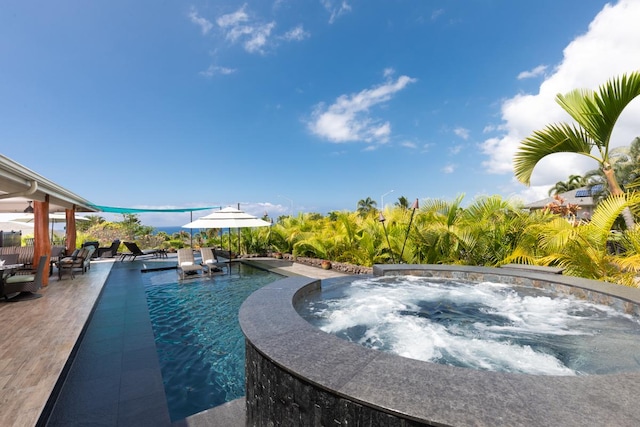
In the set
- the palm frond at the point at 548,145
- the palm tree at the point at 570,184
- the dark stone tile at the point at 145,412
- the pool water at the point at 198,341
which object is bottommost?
the pool water at the point at 198,341

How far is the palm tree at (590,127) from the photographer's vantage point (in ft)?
15.1

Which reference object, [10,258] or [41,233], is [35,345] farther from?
[10,258]

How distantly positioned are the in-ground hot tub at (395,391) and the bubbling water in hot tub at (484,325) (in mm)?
1129

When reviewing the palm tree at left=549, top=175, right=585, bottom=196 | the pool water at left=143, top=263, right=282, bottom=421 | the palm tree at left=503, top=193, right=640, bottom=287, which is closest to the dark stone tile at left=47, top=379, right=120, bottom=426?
the pool water at left=143, top=263, right=282, bottom=421

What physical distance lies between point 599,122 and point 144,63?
62.6 feet

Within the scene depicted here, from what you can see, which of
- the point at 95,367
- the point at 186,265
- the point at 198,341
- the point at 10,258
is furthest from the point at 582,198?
the point at 10,258

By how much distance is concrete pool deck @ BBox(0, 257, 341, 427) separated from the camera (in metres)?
2.60

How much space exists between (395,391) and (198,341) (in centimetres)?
417

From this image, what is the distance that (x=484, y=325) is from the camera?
3494mm

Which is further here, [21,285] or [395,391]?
[21,285]

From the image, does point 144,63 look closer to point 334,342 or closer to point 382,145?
point 334,342

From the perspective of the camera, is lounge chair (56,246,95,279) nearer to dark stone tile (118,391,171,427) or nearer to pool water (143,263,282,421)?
pool water (143,263,282,421)

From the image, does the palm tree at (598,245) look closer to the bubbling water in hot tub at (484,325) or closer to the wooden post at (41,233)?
the bubbling water in hot tub at (484,325)

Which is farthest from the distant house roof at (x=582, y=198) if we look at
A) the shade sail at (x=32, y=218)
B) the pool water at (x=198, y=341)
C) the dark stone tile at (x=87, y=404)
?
the shade sail at (x=32, y=218)
